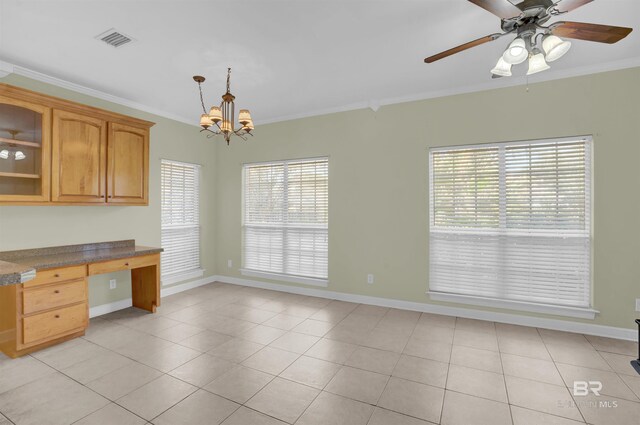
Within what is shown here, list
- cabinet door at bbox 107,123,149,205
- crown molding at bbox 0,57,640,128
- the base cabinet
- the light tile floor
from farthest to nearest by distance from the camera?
cabinet door at bbox 107,123,149,205
crown molding at bbox 0,57,640,128
the base cabinet
the light tile floor

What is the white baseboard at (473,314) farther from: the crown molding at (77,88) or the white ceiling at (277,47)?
the crown molding at (77,88)

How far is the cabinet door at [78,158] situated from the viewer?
3.16 m

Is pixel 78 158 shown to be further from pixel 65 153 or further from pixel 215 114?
pixel 215 114

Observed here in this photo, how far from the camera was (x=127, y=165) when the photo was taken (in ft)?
12.5

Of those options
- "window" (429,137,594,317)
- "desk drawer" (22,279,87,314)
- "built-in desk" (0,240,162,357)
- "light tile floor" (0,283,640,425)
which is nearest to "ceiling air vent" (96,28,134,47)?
"built-in desk" (0,240,162,357)

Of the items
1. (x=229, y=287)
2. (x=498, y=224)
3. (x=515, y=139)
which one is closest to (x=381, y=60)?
(x=515, y=139)

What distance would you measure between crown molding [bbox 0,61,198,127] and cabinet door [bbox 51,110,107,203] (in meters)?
0.57

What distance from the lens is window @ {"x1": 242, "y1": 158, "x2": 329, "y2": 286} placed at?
473 cm

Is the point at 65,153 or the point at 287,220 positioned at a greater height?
the point at 65,153

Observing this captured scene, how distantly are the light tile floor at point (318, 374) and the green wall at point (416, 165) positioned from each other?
2.29ft

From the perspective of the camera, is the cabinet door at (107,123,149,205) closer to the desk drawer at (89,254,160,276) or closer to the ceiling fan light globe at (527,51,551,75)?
the desk drawer at (89,254,160,276)

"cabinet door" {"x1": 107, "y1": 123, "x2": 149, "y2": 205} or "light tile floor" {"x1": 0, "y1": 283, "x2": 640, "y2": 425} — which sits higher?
"cabinet door" {"x1": 107, "y1": 123, "x2": 149, "y2": 205}

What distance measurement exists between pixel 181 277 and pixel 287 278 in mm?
1698

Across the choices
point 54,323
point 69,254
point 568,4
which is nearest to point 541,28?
point 568,4
